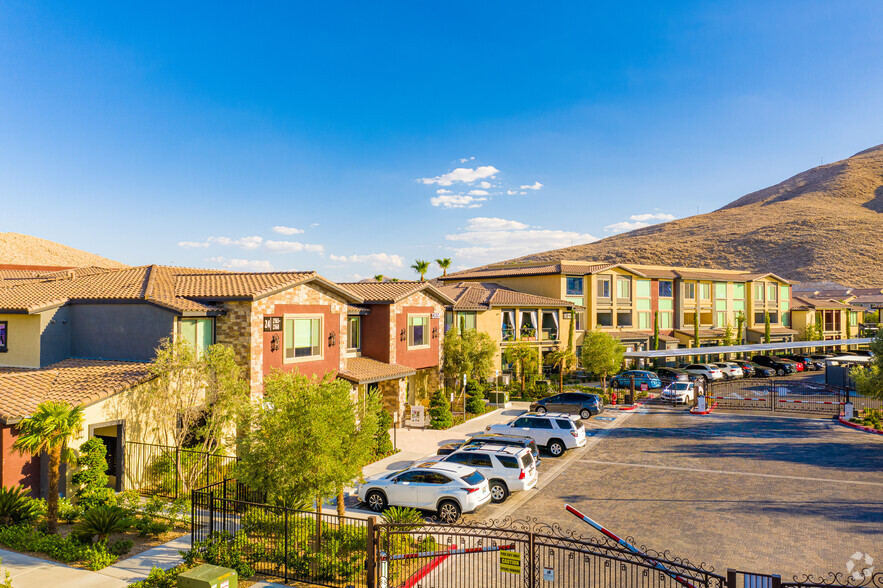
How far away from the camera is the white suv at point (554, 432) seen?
2533 cm

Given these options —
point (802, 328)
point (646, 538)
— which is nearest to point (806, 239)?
point (802, 328)

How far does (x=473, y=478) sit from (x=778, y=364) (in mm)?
46652

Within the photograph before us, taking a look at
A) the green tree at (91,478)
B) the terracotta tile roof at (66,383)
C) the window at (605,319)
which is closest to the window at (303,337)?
the terracotta tile roof at (66,383)

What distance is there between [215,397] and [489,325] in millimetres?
27513

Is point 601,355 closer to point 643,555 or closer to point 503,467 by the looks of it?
point 503,467

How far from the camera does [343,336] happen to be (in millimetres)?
28312

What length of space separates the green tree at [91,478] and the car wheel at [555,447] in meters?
16.9

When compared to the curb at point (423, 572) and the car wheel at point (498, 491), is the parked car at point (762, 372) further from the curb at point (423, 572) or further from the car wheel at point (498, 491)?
the curb at point (423, 572)

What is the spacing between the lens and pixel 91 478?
16391mm

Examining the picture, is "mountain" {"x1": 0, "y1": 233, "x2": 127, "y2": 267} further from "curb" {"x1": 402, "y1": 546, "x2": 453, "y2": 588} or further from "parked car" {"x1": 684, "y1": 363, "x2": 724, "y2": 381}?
"curb" {"x1": 402, "y1": 546, "x2": 453, "y2": 588}

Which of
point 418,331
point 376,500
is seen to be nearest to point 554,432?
point 376,500

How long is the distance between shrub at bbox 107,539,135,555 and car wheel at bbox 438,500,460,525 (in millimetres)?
8151

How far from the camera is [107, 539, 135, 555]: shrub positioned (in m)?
13.7

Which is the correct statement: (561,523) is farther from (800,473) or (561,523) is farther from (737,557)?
(800,473)
